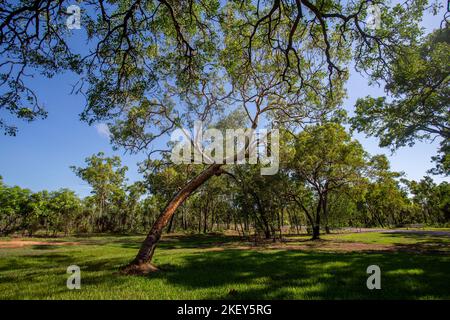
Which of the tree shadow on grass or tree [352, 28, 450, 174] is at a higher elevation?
tree [352, 28, 450, 174]

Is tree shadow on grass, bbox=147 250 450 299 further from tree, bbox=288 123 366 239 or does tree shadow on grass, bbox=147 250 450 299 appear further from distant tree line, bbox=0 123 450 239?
tree, bbox=288 123 366 239

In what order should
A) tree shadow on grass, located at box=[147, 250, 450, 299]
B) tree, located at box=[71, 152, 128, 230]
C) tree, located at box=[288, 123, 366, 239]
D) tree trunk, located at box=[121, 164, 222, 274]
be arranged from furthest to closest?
tree, located at box=[71, 152, 128, 230] → tree, located at box=[288, 123, 366, 239] → tree trunk, located at box=[121, 164, 222, 274] → tree shadow on grass, located at box=[147, 250, 450, 299]

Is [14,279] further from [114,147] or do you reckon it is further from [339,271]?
[339,271]

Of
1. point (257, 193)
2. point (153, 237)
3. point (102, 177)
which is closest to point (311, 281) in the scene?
point (153, 237)

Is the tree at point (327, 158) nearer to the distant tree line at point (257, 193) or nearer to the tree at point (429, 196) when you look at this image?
the distant tree line at point (257, 193)

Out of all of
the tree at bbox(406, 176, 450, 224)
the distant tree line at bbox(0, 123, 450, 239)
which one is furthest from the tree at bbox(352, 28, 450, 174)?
the tree at bbox(406, 176, 450, 224)

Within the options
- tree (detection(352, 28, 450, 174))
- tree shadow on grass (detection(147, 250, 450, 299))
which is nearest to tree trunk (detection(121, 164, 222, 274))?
Result: tree shadow on grass (detection(147, 250, 450, 299))

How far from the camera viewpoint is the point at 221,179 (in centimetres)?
4494

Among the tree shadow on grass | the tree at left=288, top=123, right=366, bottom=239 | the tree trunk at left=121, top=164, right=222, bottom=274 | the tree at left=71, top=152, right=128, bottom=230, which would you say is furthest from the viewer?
the tree at left=71, top=152, right=128, bottom=230

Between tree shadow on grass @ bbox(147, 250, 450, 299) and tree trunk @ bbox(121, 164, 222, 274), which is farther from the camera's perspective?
tree trunk @ bbox(121, 164, 222, 274)

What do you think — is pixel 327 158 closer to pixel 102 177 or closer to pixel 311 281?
pixel 311 281

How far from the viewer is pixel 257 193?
29.8 metres

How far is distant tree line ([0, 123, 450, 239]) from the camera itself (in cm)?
2975
